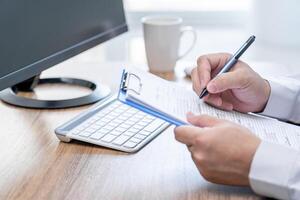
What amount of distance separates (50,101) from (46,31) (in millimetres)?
150

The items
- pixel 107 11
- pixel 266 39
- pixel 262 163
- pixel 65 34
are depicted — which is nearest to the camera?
pixel 262 163

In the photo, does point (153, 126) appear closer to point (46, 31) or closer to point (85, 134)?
point (85, 134)

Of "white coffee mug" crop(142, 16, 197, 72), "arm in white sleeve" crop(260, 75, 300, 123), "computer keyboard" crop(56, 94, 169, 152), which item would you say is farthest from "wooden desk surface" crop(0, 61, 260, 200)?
"white coffee mug" crop(142, 16, 197, 72)

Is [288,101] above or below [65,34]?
below

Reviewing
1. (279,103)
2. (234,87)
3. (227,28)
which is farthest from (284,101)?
(227,28)

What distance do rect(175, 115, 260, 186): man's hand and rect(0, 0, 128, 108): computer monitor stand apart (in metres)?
0.36

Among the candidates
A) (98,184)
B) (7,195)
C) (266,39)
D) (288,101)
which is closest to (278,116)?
(288,101)

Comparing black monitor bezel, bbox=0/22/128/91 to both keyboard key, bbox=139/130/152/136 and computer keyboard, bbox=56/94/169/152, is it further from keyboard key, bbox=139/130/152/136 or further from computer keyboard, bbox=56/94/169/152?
keyboard key, bbox=139/130/152/136

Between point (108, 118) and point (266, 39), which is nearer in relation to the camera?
point (108, 118)

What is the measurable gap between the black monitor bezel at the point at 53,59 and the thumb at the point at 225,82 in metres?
0.33

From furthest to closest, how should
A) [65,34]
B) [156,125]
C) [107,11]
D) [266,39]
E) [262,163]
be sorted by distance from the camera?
1. [266,39]
2. [107,11]
3. [65,34]
4. [156,125]
5. [262,163]

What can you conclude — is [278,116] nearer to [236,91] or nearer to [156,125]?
[236,91]

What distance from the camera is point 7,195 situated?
2.40 ft

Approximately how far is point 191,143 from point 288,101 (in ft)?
1.17
